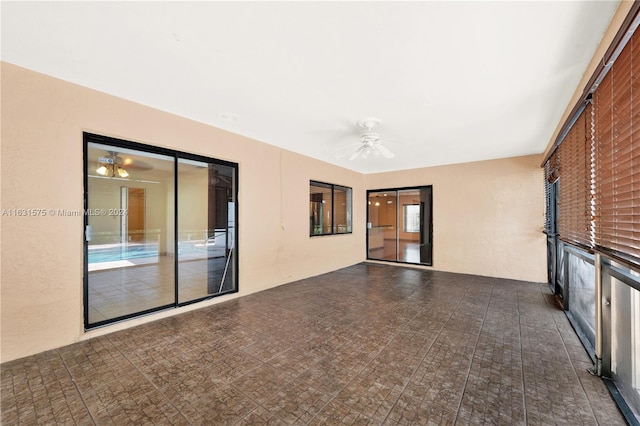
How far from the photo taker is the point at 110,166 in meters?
3.48

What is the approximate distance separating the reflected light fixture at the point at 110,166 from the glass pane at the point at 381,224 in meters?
Answer: 6.01

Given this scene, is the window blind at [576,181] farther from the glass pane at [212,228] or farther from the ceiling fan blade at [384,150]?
the glass pane at [212,228]

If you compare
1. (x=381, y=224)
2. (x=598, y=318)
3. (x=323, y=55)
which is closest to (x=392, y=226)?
(x=381, y=224)

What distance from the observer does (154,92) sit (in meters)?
2.86

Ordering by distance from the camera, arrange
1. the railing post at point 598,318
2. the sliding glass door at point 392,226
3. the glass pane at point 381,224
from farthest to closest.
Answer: the glass pane at point 381,224 < the sliding glass door at point 392,226 < the railing post at point 598,318

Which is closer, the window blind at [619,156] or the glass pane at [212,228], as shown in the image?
the window blind at [619,156]

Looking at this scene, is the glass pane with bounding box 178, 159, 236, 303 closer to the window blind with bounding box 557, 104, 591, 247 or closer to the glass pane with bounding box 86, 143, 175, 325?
the glass pane with bounding box 86, 143, 175, 325

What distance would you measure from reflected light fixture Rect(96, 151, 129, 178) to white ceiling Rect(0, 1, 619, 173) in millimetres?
834

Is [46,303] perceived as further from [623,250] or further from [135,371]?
[623,250]

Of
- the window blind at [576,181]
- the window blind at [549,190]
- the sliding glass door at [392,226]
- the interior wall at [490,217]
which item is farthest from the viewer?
the sliding glass door at [392,226]

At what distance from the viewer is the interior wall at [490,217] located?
5363mm

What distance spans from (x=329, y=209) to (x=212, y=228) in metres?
2.99

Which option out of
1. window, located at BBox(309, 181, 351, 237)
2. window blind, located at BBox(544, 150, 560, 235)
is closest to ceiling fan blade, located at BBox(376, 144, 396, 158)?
window, located at BBox(309, 181, 351, 237)

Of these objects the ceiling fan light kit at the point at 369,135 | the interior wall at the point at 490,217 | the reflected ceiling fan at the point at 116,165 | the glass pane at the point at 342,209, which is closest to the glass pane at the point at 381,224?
the glass pane at the point at 342,209
